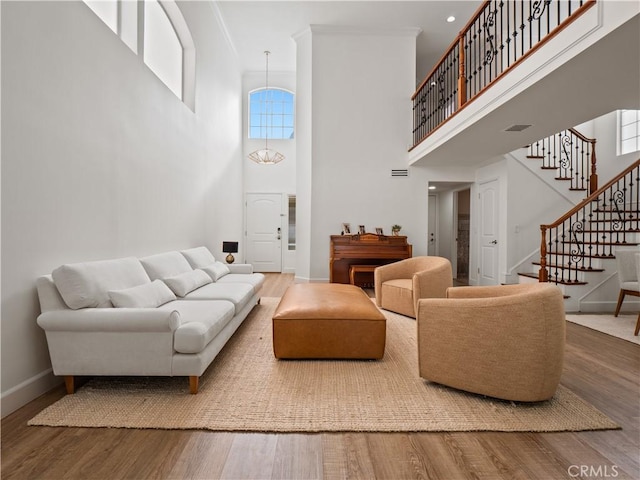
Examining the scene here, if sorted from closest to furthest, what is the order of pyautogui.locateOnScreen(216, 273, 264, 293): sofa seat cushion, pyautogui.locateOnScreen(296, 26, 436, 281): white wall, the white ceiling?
pyautogui.locateOnScreen(216, 273, 264, 293): sofa seat cushion < the white ceiling < pyautogui.locateOnScreen(296, 26, 436, 281): white wall

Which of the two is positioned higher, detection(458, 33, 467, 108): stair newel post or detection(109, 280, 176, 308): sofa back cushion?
detection(458, 33, 467, 108): stair newel post

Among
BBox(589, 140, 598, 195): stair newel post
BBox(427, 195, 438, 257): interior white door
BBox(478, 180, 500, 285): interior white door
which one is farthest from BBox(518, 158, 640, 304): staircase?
BBox(427, 195, 438, 257): interior white door

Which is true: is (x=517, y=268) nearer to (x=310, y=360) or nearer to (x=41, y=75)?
(x=310, y=360)

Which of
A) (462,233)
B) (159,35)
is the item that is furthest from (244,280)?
(462,233)

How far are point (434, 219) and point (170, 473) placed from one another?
8187 millimetres

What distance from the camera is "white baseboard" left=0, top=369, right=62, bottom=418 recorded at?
1.94 metres

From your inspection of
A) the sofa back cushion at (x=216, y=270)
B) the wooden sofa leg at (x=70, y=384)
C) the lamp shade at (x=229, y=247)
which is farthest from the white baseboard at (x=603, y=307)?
the wooden sofa leg at (x=70, y=384)

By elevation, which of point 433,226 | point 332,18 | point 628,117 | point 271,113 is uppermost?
point 332,18

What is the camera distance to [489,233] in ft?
21.3

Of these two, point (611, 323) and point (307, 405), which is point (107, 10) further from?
point (611, 323)

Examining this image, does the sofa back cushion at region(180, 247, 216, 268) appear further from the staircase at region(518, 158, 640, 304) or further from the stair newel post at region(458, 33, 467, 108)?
the staircase at region(518, 158, 640, 304)

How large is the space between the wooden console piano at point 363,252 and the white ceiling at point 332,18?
13.3 ft

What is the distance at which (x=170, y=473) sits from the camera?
1484mm

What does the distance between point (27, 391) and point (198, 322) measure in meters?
1.08
